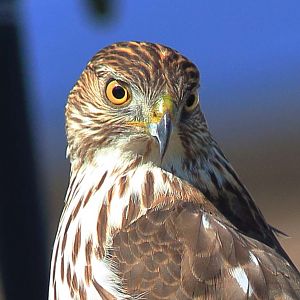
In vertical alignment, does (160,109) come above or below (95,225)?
above

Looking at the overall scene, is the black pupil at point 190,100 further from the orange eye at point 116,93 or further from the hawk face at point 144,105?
the orange eye at point 116,93

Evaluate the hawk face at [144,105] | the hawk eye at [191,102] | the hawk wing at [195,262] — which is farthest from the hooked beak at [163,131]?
the hawk wing at [195,262]

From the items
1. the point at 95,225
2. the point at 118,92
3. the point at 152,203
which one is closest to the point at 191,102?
the point at 118,92

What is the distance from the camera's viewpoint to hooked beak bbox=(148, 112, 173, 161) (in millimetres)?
4521

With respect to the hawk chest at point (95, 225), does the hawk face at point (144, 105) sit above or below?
above

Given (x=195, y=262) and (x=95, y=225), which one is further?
(x=95, y=225)

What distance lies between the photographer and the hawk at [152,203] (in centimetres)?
448

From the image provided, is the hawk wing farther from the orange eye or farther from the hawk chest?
the orange eye

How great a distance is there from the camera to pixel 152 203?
4.78 m

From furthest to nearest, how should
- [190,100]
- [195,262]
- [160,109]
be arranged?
1. [190,100]
2. [160,109]
3. [195,262]

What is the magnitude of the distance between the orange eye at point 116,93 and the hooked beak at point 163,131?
23cm

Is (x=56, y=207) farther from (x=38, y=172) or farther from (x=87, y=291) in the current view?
(x=87, y=291)

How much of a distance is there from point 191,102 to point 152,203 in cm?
40

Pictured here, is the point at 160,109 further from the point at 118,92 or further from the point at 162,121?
the point at 118,92
